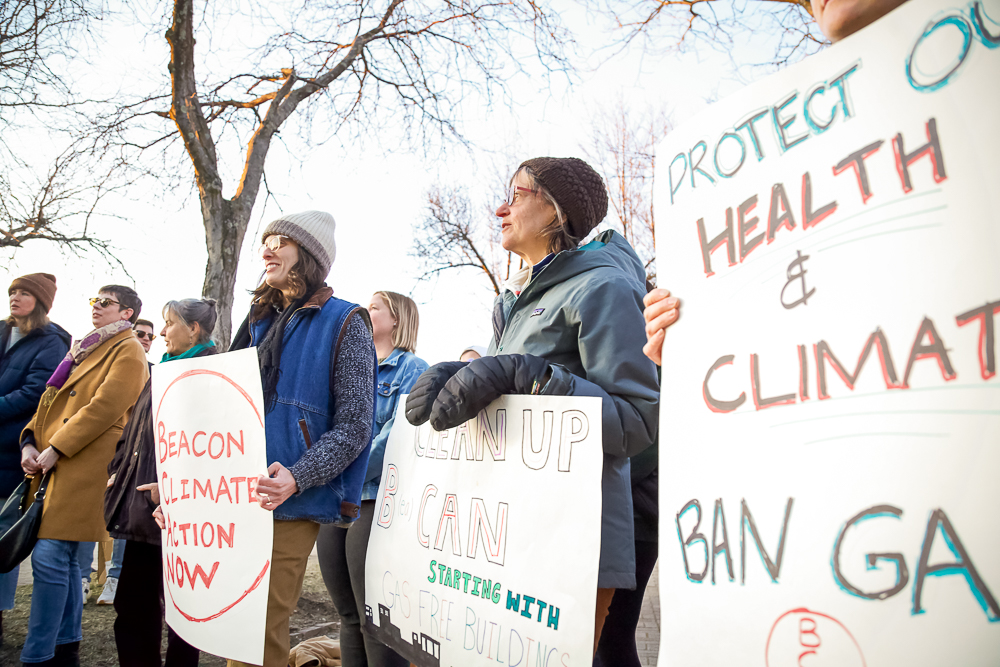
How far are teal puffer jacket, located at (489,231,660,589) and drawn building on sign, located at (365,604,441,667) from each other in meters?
0.54

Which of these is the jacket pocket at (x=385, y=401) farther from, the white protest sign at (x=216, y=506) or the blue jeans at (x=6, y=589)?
the blue jeans at (x=6, y=589)

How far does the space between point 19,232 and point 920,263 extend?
39.5 feet

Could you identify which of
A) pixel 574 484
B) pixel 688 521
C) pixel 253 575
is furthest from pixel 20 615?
pixel 688 521

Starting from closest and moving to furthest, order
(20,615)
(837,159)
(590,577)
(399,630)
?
(837,159), (590,577), (399,630), (20,615)

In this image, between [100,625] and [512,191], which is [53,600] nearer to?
[100,625]

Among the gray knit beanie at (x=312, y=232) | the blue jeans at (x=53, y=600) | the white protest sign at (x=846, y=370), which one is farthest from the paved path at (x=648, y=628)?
the white protest sign at (x=846, y=370)

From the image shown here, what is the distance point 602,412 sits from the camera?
1.59 metres

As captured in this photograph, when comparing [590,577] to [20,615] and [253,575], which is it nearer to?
[253,575]

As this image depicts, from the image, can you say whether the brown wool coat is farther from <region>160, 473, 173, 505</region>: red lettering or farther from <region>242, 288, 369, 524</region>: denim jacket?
<region>242, 288, 369, 524</region>: denim jacket

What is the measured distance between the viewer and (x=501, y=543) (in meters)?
1.69

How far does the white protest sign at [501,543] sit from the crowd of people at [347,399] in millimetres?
95

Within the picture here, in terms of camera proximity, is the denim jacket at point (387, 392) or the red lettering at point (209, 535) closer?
the red lettering at point (209, 535)

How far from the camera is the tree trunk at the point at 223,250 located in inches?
279

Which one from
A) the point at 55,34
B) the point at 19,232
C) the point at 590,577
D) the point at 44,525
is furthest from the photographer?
the point at 19,232
